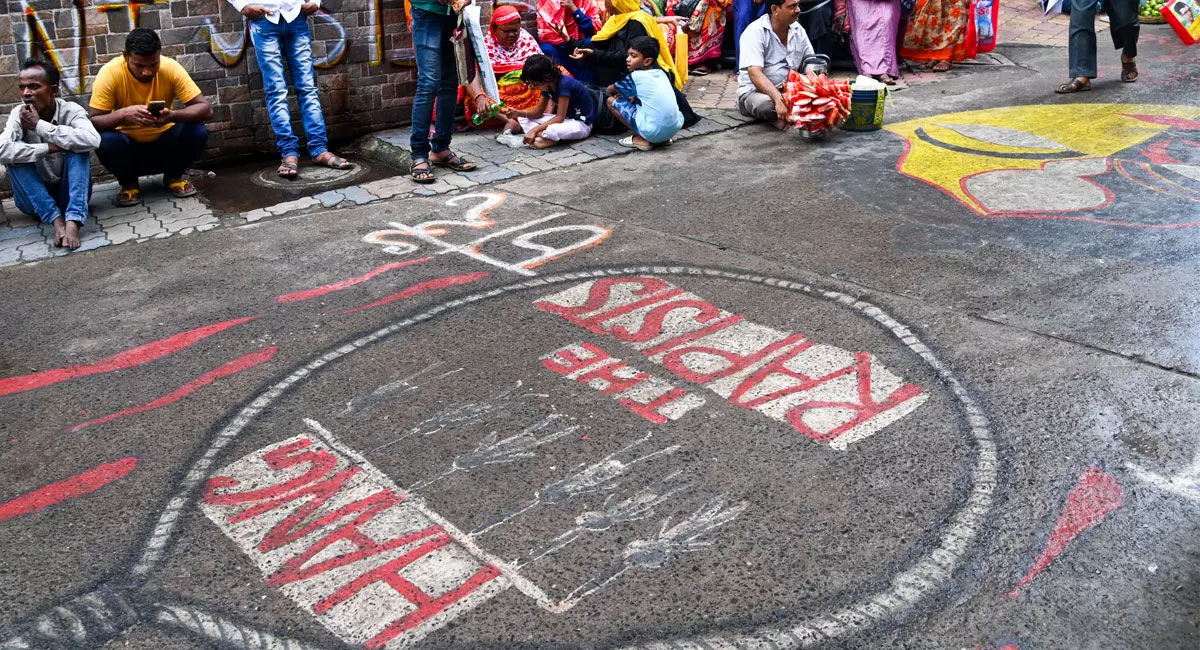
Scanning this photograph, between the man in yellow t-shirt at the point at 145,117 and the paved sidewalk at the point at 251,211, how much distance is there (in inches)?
7.0

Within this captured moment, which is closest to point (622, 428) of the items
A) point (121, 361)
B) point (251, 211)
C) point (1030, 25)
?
point (121, 361)

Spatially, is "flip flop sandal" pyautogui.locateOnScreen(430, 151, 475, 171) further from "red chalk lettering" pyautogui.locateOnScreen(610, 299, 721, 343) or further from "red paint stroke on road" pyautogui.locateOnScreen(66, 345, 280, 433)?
"red paint stroke on road" pyautogui.locateOnScreen(66, 345, 280, 433)

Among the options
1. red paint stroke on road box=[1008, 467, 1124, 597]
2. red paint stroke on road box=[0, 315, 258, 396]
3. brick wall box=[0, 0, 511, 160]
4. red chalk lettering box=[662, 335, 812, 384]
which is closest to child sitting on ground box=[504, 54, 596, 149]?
brick wall box=[0, 0, 511, 160]

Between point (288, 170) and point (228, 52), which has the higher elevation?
point (228, 52)

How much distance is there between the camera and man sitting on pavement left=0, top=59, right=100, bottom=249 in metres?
5.14

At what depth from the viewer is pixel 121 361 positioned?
3.89 meters

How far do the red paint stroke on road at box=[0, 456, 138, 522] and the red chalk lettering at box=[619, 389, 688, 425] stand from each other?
1.62 metres

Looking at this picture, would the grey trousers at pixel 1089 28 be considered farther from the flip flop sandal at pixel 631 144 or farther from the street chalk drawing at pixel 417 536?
the street chalk drawing at pixel 417 536

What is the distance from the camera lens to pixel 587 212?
5535mm

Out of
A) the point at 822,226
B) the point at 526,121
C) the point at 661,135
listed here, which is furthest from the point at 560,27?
the point at 822,226

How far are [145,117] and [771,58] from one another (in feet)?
14.0

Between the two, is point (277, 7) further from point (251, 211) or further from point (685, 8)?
point (685, 8)

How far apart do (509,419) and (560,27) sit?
482cm

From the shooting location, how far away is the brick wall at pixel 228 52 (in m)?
5.83
